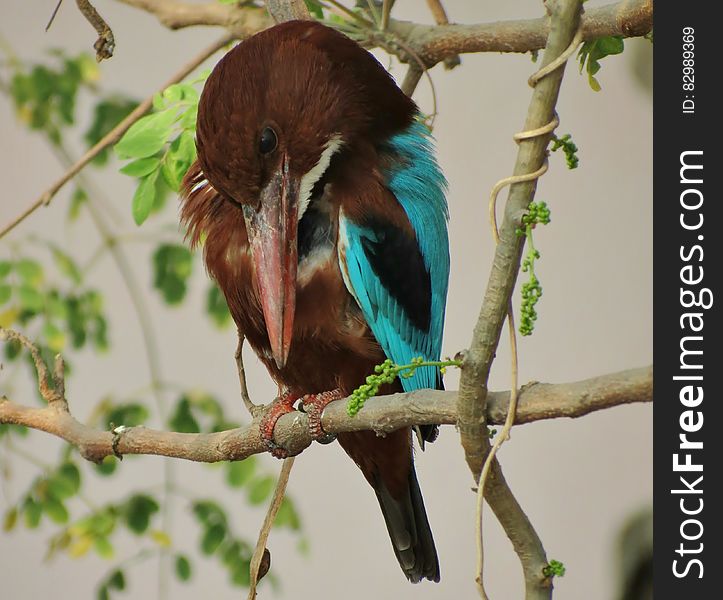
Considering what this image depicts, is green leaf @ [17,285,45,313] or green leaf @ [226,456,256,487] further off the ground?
green leaf @ [17,285,45,313]

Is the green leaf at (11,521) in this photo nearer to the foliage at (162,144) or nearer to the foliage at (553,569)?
the foliage at (162,144)

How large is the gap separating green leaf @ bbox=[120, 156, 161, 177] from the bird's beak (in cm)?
26

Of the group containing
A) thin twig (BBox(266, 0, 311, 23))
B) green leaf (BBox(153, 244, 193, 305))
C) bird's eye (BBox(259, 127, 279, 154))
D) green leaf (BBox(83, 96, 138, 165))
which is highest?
green leaf (BBox(83, 96, 138, 165))

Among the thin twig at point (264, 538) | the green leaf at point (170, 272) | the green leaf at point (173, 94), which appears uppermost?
A: the green leaf at point (170, 272)

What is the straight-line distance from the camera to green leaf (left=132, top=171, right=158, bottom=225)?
1.14 m

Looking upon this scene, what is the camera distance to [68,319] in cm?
159

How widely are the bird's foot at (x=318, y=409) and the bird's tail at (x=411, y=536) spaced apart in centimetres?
18

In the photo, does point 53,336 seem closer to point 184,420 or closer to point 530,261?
point 184,420

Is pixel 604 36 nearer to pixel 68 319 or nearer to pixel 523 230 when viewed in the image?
pixel 523 230

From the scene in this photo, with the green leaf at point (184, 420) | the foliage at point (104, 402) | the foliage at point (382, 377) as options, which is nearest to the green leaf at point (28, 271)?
the foliage at point (104, 402)

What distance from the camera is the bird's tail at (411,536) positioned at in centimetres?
118

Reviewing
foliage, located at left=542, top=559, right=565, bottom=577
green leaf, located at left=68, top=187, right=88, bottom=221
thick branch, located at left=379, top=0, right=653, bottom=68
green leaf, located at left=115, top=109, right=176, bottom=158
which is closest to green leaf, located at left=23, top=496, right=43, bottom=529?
green leaf, located at left=68, top=187, right=88, bottom=221

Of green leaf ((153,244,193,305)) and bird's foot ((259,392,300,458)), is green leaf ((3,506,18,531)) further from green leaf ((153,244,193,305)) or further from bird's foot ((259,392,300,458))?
bird's foot ((259,392,300,458))
